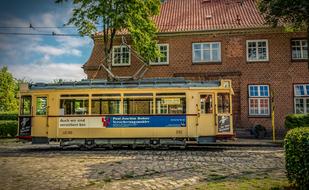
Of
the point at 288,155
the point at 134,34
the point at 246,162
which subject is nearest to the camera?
the point at 288,155

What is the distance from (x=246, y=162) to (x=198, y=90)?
5.10 m

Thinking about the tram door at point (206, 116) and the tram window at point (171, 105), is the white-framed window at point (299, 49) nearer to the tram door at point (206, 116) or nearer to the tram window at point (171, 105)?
the tram door at point (206, 116)

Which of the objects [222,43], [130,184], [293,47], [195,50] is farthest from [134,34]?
[130,184]

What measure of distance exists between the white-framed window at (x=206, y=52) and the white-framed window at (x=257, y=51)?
2258 millimetres

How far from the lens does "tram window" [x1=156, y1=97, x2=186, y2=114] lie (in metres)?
15.3

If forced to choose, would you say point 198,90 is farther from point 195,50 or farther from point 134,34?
point 195,50

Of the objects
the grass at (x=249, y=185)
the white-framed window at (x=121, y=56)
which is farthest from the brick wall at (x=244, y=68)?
the grass at (x=249, y=185)

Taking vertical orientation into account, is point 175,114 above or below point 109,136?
above

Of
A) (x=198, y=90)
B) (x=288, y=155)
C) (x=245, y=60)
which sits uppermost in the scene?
(x=245, y=60)

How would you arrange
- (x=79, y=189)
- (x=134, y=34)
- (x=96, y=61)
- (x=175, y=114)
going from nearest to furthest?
(x=79, y=189)
(x=175, y=114)
(x=134, y=34)
(x=96, y=61)

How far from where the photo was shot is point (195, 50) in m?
24.2

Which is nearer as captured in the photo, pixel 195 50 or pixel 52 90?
pixel 52 90

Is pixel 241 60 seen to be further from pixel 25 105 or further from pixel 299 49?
pixel 25 105

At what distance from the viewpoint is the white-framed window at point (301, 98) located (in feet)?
73.5
